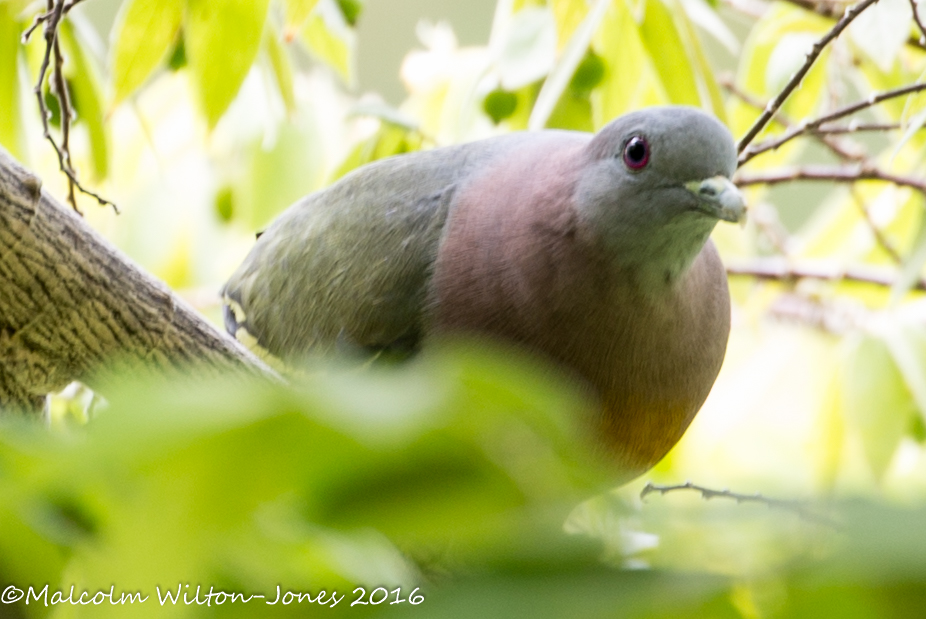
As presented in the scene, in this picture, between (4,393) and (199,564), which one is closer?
(199,564)

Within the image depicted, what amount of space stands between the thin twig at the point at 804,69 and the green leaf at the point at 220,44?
2.42ft

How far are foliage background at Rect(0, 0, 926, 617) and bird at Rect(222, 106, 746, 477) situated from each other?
91 millimetres

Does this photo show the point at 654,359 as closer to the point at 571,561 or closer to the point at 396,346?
the point at 396,346

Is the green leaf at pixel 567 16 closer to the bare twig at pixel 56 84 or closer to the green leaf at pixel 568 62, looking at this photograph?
the green leaf at pixel 568 62

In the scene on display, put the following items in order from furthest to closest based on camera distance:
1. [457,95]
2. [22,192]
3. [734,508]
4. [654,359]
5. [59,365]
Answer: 1. [457,95]
2. [654,359]
3. [59,365]
4. [22,192]
5. [734,508]

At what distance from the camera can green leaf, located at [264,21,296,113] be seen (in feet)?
5.43

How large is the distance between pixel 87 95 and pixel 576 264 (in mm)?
928

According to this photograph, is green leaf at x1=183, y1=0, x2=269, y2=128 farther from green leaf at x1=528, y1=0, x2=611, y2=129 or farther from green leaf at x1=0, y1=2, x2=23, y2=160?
green leaf at x1=528, y1=0, x2=611, y2=129

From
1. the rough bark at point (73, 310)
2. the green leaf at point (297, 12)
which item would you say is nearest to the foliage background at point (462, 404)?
the green leaf at point (297, 12)

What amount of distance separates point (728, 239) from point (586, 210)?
0.68 m

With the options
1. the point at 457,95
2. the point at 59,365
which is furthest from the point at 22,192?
the point at 457,95

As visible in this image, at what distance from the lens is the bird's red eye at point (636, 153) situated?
4.46ft

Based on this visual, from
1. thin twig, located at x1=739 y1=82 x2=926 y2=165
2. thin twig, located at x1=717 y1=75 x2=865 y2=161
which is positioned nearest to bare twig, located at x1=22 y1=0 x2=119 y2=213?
thin twig, located at x1=739 y1=82 x2=926 y2=165

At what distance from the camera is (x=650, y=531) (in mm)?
311
